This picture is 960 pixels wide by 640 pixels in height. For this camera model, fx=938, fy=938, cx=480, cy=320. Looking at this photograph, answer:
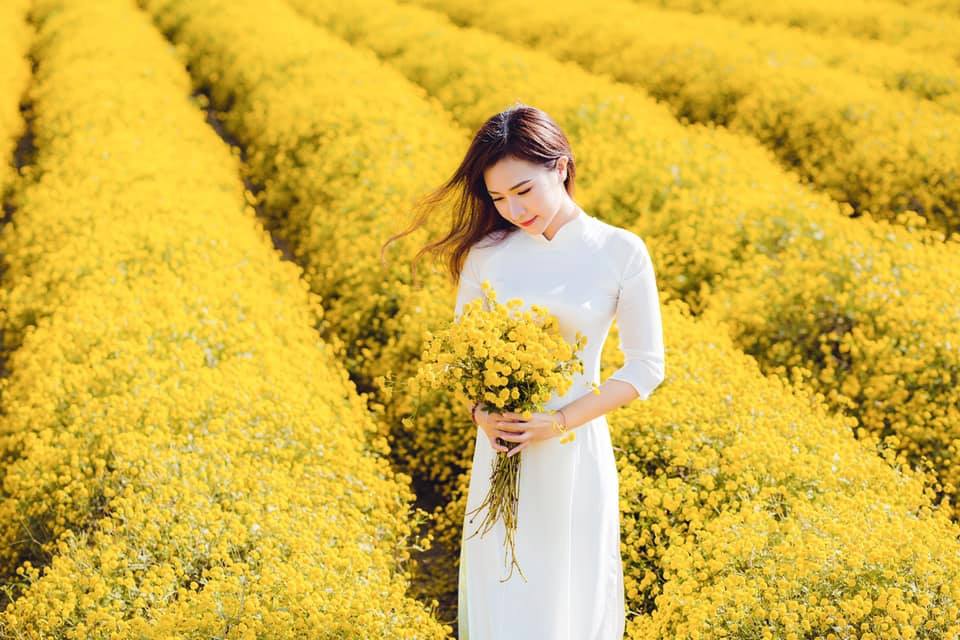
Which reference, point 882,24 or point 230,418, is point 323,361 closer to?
point 230,418

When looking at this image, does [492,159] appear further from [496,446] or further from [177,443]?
[177,443]

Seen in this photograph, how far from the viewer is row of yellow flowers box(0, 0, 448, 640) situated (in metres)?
3.87

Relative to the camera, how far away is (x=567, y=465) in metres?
2.98

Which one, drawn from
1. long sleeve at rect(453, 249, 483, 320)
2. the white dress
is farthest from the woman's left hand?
long sleeve at rect(453, 249, 483, 320)

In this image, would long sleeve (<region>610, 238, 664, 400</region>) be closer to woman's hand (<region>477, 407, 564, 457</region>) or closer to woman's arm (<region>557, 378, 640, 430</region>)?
woman's arm (<region>557, 378, 640, 430</region>)

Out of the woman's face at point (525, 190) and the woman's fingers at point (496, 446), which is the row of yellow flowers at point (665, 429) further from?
the woman's face at point (525, 190)

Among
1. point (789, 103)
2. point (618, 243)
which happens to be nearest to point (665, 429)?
point (618, 243)

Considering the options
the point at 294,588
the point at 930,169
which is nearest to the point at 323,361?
the point at 294,588

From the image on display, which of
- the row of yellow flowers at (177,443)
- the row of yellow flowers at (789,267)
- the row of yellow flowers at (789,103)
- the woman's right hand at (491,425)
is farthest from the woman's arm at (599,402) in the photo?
the row of yellow flowers at (789,103)

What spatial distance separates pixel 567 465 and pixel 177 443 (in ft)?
8.47

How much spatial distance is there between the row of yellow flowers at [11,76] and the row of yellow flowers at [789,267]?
21.5 ft

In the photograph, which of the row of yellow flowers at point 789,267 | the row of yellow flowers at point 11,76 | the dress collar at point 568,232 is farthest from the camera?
the row of yellow flowers at point 11,76

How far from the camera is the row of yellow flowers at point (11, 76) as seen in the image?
37.6ft

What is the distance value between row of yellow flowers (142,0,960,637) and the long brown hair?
1738mm
